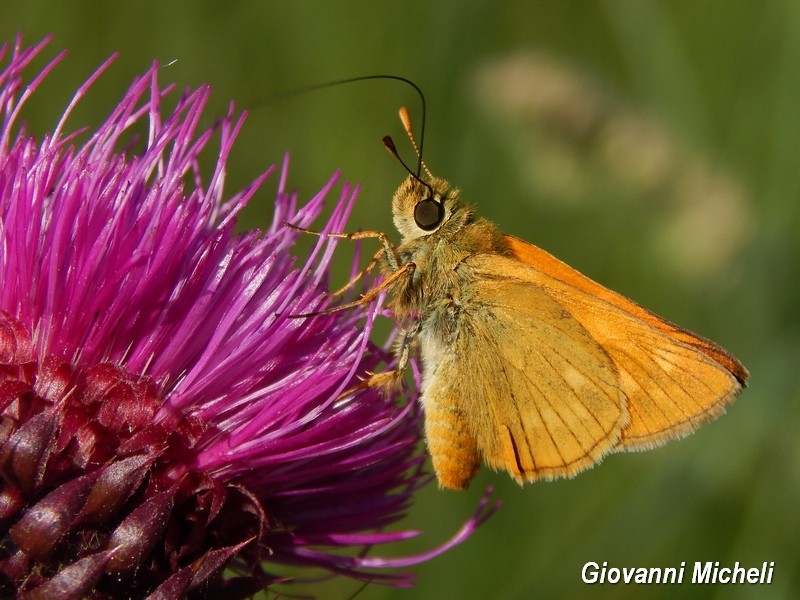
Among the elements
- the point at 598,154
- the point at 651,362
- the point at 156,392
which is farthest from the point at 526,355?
the point at 598,154

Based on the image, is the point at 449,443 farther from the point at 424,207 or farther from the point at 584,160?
the point at 584,160

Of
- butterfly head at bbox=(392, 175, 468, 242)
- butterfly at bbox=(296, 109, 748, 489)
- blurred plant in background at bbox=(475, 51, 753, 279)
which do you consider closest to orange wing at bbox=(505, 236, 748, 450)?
butterfly at bbox=(296, 109, 748, 489)

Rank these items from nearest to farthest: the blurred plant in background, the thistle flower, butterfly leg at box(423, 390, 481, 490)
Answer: the thistle flower, butterfly leg at box(423, 390, 481, 490), the blurred plant in background

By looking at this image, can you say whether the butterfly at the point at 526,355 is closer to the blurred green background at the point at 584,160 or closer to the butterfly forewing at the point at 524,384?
the butterfly forewing at the point at 524,384

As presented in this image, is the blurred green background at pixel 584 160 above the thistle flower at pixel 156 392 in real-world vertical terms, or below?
above

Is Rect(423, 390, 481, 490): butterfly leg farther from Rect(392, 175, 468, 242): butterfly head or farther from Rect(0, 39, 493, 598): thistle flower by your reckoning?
Rect(392, 175, 468, 242): butterfly head

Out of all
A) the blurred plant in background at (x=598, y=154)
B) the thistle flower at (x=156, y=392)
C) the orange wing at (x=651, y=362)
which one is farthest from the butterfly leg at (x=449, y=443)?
the blurred plant in background at (x=598, y=154)
